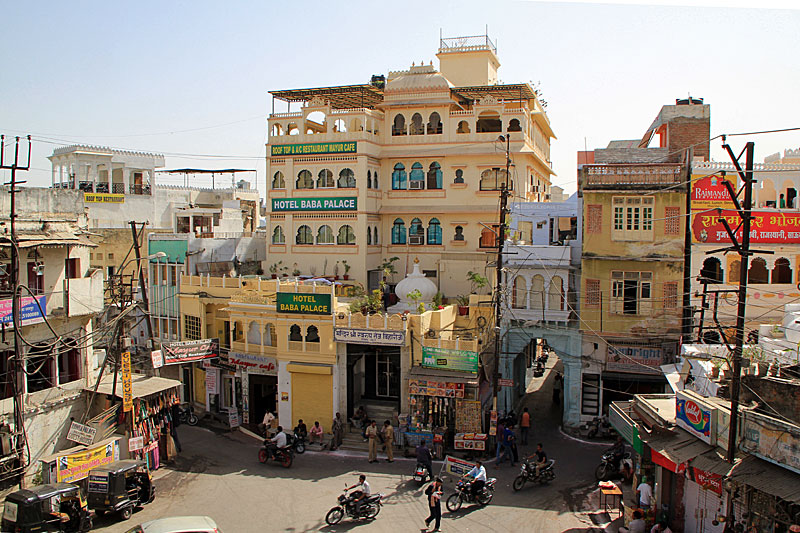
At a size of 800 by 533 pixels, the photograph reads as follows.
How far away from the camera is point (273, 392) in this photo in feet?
96.1

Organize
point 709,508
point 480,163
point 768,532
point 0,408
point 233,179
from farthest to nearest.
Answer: point 233,179
point 480,163
point 0,408
point 709,508
point 768,532

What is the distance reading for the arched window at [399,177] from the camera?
127 feet

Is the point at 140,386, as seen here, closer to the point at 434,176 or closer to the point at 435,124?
the point at 434,176

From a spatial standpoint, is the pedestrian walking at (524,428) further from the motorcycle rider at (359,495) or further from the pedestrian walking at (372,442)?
the motorcycle rider at (359,495)

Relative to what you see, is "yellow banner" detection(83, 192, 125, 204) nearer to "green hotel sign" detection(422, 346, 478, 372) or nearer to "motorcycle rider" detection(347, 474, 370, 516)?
"green hotel sign" detection(422, 346, 478, 372)

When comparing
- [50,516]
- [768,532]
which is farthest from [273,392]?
[768,532]

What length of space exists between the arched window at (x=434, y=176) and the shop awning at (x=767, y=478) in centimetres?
2548

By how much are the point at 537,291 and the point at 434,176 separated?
12.0 metres

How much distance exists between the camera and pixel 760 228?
27.2m

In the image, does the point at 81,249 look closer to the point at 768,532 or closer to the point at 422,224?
the point at 422,224

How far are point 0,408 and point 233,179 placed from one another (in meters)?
44.6

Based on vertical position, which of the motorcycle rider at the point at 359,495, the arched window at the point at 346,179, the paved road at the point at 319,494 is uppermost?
the arched window at the point at 346,179

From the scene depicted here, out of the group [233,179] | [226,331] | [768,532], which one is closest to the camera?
[768,532]

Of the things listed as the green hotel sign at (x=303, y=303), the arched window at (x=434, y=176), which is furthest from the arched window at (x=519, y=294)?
the arched window at (x=434, y=176)
